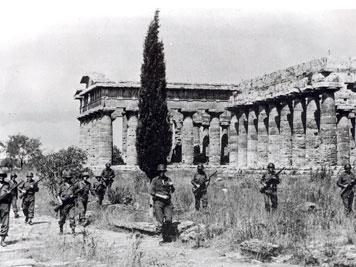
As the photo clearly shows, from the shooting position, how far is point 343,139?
31.7 meters

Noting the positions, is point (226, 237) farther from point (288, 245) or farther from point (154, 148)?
point (154, 148)

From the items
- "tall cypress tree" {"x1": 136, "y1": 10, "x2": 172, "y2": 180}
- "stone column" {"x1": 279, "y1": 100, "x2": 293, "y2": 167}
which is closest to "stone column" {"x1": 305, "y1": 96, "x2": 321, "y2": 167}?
"stone column" {"x1": 279, "y1": 100, "x2": 293, "y2": 167}

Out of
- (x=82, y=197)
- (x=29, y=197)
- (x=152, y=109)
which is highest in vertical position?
(x=152, y=109)

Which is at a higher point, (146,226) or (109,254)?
(146,226)

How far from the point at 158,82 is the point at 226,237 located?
9290mm

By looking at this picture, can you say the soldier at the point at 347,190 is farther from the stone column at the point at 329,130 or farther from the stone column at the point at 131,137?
the stone column at the point at 131,137

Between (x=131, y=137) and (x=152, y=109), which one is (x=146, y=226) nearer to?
(x=152, y=109)

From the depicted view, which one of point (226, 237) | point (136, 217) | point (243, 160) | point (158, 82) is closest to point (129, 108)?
point (243, 160)

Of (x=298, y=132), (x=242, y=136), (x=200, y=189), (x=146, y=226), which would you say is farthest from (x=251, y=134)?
(x=146, y=226)

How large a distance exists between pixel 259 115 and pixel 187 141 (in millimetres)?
9483

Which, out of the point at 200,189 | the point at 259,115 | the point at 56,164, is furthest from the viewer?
the point at 259,115

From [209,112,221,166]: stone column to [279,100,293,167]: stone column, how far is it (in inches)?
470

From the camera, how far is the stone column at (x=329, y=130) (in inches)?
1134

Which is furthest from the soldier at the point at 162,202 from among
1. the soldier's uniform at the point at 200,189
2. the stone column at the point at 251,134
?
the stone column at the point at 251,134
